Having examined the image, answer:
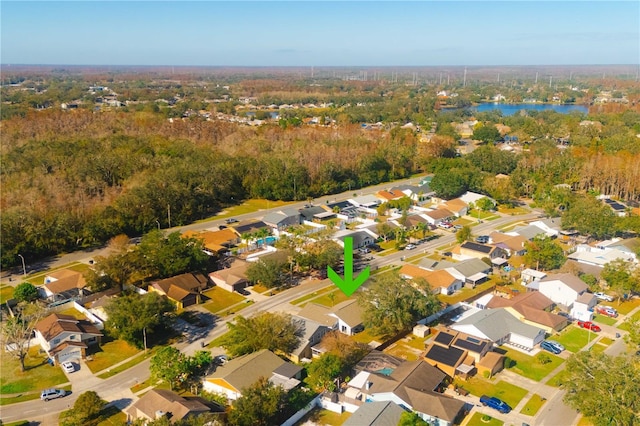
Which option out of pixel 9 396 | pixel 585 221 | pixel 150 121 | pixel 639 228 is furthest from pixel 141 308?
pixel 150 121

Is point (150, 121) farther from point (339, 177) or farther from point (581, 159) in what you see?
point (581, 159)

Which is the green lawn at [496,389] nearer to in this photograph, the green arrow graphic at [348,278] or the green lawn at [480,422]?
the green lawn at [480,422]

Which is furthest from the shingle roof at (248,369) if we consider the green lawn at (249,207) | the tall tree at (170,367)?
the green lawn at (249,207)

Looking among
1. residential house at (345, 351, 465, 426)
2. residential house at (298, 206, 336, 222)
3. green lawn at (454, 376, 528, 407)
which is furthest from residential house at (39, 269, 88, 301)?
green lawn at (454, 376, 528, 407)

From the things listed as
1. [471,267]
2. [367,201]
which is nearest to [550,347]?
[471,267]

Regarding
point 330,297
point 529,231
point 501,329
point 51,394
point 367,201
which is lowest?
point 51,394

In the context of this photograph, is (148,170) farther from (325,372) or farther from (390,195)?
(325,372)
